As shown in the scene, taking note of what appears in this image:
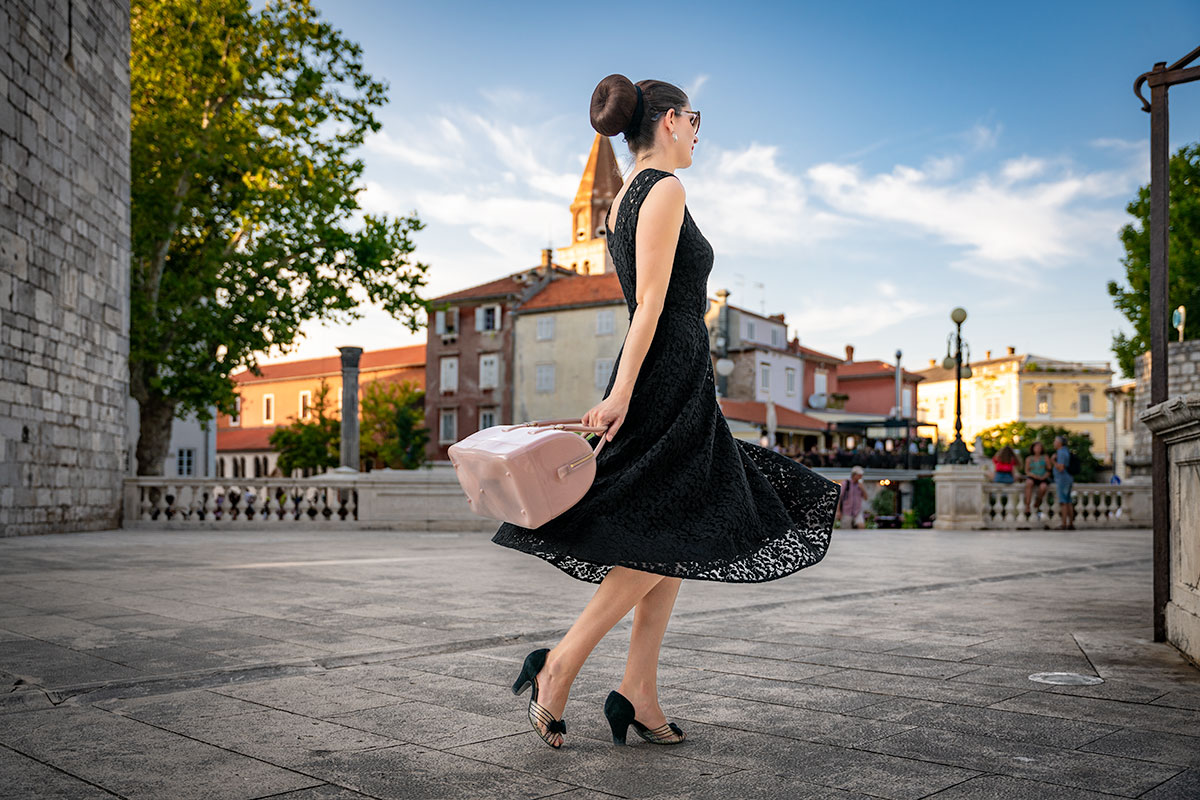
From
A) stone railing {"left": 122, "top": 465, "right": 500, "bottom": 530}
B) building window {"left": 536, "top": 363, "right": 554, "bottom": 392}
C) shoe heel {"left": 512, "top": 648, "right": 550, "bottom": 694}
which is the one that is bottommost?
stone railing {"left": 122, "top": 465, "right": 500, "bottom": 530}

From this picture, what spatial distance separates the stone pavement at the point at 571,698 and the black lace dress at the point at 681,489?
0.59 metres

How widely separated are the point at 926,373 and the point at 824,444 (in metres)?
39.8

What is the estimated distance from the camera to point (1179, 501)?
4852 millimetres

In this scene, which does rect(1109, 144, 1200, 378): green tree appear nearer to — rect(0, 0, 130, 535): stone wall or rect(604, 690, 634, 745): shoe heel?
rect(0, 0, 130, 535): stone wall

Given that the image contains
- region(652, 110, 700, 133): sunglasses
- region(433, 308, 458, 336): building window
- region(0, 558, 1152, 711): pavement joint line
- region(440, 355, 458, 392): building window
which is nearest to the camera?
region(652, 110, 700, 133): sunglasses

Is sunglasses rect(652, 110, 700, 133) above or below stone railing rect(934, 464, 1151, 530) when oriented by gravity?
above

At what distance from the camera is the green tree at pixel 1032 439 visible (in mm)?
57312

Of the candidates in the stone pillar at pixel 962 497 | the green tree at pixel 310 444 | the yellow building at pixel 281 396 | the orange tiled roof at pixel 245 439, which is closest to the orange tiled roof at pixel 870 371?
the yellow building at pixel 281 396

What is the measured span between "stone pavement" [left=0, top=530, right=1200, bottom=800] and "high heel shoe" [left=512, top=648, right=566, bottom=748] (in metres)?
0.07

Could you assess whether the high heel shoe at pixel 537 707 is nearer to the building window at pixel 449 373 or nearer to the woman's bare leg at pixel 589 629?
the woman's bare leg at pixel 589 629

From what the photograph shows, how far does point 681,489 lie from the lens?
3023 millimetres

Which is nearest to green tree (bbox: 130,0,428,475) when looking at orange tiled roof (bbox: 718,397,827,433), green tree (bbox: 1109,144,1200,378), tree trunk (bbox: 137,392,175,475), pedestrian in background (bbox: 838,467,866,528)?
tree trunk (bbox: 137,392,175,475)

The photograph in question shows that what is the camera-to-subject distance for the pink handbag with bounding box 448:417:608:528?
2875 millimetres

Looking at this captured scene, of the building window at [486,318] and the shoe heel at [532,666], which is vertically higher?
the building window at [486,318]
